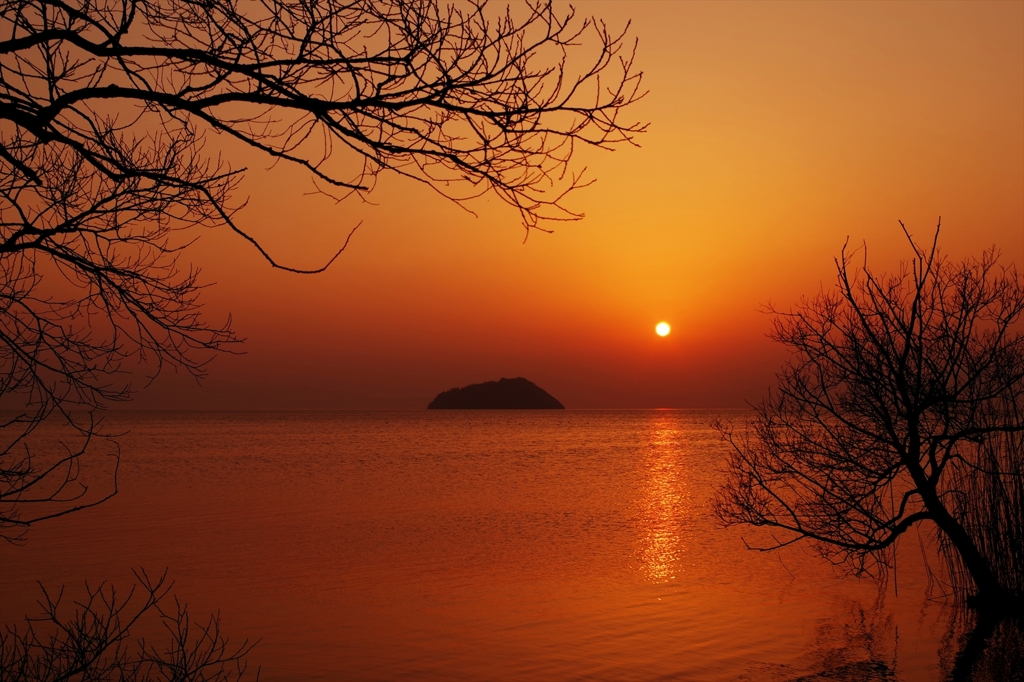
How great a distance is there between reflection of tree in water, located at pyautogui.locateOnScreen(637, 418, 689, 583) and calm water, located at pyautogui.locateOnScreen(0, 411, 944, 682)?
0.50 feet

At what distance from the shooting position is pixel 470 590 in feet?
61.8

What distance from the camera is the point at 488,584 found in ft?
63.9

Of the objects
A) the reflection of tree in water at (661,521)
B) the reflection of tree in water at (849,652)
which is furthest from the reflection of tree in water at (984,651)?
the reflection of tree in water at (661,521)

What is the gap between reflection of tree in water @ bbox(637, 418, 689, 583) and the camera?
21.7 m

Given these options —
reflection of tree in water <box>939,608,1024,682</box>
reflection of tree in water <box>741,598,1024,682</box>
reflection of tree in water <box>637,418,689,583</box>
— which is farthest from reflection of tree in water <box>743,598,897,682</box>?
reflection of tree in water <box>637,418,689,583</box>

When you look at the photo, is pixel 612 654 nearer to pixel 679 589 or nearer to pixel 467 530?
pixel 679 589

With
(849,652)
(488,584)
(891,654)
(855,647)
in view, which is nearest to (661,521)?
(488,584)

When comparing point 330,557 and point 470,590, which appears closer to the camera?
point 470,590

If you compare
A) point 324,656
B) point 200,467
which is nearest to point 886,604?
point 324,656

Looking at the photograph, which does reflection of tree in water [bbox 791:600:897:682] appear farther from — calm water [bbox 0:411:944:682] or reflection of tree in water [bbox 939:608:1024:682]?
reflection of tree in water [bbox 939:608:1024:682]

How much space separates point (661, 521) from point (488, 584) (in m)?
12.7

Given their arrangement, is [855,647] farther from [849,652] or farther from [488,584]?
[488,584]

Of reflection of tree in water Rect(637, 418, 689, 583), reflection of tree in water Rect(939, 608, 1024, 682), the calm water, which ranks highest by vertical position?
reflection of tree in water Rect(939, 608, 1024, 682)

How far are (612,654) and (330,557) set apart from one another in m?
11.2
